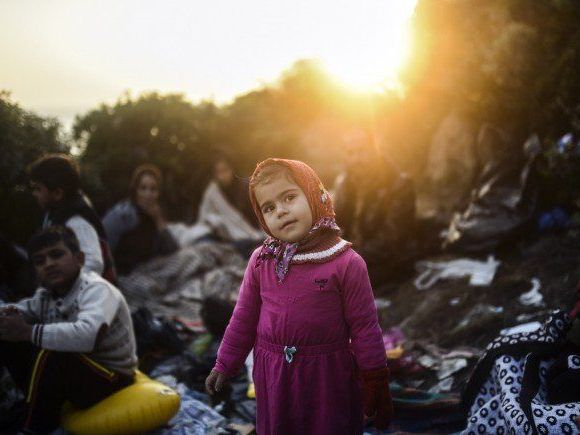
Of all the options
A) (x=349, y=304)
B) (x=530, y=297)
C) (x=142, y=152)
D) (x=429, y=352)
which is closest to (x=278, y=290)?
(x=349, y=304)

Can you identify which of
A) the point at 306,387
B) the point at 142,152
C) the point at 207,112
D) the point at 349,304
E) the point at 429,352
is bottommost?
the point at 429,352

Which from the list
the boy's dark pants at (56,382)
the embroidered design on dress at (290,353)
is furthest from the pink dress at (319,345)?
the boy's dark pants at (56,382)

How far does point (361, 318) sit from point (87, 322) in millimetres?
1632

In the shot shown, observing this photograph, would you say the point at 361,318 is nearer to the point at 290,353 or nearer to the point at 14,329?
the point at 290,353

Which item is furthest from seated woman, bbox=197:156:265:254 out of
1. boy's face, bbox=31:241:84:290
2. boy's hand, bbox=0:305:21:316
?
boy's hand, bbox=0:305:21:316

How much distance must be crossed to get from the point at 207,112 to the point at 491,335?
704 cm

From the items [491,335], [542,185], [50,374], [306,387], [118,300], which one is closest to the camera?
[306,387]

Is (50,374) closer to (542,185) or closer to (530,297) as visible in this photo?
(530,297)

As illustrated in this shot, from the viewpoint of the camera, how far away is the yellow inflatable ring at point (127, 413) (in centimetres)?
277

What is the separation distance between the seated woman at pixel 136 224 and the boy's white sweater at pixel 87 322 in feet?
9.60

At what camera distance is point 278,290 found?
79.9 inches

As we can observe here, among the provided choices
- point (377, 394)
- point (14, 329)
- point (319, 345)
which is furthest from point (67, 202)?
point (377, 394)

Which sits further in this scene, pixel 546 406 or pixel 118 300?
pixel 118 300

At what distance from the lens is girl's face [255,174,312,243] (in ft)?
6.43
